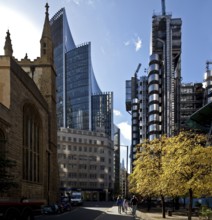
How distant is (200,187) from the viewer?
913 inches

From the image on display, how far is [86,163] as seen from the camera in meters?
129

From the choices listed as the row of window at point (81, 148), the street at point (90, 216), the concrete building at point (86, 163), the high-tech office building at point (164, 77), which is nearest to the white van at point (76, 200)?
the street at point (90, 216)

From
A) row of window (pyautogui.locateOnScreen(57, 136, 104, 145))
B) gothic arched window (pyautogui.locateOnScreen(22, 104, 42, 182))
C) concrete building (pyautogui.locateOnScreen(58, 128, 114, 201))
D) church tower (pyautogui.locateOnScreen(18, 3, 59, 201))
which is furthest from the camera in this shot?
row of window (pyautogui.locateOnScreen(57, 136, 104, 145))

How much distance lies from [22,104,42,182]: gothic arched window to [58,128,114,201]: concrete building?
237ft

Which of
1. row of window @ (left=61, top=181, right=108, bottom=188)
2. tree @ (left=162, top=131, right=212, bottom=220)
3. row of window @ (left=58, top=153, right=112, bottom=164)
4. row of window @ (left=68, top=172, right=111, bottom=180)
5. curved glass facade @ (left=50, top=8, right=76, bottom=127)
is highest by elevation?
curved glass facade @ (left=50, top=8, right=76, bottom=127)

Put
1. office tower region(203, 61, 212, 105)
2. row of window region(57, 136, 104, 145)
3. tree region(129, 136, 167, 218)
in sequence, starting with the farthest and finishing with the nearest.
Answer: row of window region(57, 136, 104, 145) → office tower region(203, 61, 212, 105) → tree region(129, 136, 167, 218)

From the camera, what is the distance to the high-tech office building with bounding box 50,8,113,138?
173 metres

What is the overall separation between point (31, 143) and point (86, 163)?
8332 cm

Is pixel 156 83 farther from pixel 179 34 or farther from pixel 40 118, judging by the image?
pixel 40 118

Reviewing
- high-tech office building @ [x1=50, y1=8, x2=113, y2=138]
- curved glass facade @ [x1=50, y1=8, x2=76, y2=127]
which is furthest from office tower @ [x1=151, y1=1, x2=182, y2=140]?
curved glass facade @ [x1=50, y1=8, x2=76, y2=127]

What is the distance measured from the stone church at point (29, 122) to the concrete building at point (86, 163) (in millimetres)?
60437

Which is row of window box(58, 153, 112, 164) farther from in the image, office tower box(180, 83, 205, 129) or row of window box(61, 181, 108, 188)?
office tower box(180, 83, 205, 129)

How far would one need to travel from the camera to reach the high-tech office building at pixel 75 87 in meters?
173

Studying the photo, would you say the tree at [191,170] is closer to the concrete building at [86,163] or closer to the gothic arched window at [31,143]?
the gothic arched window at [31,143]
